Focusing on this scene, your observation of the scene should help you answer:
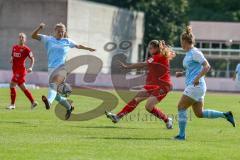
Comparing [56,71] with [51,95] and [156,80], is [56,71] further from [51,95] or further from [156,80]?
[156,80]

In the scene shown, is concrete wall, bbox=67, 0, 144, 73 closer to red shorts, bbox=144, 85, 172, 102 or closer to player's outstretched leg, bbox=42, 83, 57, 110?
player's outstretched leg, bbox=42, 83, 57, 110

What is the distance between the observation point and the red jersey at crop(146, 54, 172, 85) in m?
16.5

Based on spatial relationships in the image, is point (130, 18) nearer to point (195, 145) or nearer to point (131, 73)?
point (131, 73)

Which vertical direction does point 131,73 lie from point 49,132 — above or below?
below

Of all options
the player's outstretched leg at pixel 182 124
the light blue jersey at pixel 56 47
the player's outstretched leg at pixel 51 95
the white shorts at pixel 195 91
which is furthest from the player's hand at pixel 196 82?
the player's outstretched leg at pixel 51 95

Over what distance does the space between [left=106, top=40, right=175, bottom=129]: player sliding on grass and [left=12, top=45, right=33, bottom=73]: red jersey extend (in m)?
5.27

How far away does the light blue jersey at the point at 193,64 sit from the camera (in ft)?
47.1

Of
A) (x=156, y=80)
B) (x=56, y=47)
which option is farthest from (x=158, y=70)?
(x=56, y=47)

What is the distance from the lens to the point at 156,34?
78500 mm

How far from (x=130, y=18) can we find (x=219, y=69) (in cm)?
1727

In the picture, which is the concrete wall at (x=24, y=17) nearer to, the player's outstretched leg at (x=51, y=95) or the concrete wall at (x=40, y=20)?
the concrete wall at (x=40, y=20)

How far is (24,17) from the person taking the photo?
56688 millimetres

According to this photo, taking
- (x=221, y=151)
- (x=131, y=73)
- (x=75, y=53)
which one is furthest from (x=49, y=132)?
(x=75, y=53)

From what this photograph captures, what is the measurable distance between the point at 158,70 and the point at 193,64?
7.56 ft
